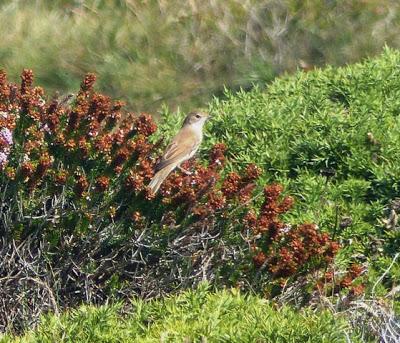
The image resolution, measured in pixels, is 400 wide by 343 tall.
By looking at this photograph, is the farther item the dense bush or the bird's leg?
the dense bush

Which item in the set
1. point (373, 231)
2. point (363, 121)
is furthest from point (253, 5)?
point (373, 231)

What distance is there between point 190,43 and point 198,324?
6722mm

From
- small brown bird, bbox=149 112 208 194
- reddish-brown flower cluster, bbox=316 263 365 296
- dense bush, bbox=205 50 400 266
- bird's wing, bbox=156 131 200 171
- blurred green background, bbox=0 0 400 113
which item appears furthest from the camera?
blurred green background, bbox=0 0 400 113

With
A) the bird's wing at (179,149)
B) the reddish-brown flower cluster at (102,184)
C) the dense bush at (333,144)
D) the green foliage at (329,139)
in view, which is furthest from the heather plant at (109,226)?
the green foliage at (329,139)

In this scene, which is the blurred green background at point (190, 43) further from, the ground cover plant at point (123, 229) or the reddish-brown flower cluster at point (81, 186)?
the reddish-brown flower cluster at point (81, 186)

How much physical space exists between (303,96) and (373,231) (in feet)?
5.87

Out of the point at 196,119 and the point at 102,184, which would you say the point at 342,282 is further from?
the point at 196,119

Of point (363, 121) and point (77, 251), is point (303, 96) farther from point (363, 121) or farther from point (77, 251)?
point (77, 251)

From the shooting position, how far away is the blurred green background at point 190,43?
34.3ft

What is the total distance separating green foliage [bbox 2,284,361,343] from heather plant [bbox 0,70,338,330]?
3.15 ft

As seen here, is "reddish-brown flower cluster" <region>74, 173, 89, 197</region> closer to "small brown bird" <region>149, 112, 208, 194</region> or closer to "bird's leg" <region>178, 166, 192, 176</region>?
"small brown bird" <region>149, 112, 208, 194</region>

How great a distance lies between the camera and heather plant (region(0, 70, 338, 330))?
234 inches

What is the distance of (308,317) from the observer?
4.80 meters

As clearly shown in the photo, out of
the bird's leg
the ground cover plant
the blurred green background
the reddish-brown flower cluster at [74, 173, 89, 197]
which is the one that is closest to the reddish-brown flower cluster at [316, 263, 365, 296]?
the ground cover plant
